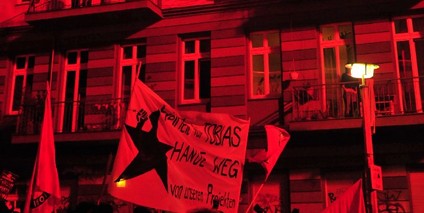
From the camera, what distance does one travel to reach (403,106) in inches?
545

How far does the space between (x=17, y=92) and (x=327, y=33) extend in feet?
30.7

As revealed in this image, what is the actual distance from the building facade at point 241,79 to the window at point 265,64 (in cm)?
3

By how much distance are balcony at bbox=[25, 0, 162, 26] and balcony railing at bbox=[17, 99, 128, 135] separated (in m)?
2.39

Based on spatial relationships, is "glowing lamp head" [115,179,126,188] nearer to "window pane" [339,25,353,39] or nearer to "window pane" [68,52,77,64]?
"window pane" [339,25,353,39]

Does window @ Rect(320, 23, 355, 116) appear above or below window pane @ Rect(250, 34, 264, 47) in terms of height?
below

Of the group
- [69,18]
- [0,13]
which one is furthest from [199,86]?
[0,13]

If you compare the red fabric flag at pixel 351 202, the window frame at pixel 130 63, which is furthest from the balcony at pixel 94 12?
the red fabric flag at pixel 351 202

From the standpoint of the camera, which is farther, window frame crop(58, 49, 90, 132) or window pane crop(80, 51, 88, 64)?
window pane crop(80, 51, 88, 64)

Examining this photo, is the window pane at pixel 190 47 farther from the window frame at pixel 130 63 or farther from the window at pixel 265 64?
the window at pixel 265 64

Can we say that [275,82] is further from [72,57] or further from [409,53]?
[72,57]

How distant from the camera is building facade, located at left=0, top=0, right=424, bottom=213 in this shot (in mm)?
13789

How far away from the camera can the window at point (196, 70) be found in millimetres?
15773

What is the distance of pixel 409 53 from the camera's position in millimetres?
14305

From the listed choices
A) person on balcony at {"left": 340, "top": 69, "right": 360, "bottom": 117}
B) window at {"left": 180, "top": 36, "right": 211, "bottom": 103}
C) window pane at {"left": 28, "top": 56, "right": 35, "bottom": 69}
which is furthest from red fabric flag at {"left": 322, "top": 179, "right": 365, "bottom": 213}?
window pane at {"left": 28, "top": 56, "right": 35, "bottom": 69}
